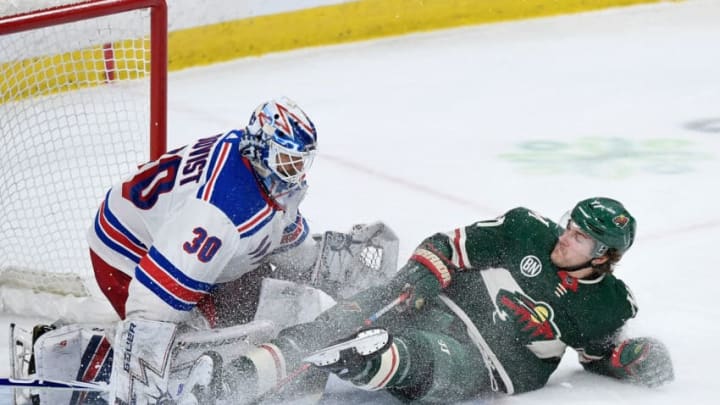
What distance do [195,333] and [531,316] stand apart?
0.79 meters

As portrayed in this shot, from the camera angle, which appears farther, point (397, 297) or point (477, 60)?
point (477, 60)

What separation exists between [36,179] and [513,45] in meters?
3.48

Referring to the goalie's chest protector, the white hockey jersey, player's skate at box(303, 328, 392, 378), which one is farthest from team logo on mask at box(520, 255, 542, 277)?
the white hockey jersey

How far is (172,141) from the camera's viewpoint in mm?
4906

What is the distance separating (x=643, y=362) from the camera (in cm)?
288

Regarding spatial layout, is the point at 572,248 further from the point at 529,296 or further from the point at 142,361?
the point at 142,361

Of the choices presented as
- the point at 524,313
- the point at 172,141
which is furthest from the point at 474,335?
the point at 172,141

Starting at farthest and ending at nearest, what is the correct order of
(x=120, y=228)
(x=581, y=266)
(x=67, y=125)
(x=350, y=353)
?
(x=67, y=125) → (x=120, y=228) → (x=581, y=266) → (x=350, y=353)

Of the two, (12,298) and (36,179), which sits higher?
(36,179)

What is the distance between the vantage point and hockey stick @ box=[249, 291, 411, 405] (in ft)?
8.43

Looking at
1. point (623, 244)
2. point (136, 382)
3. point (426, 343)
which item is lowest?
point (136, 382)

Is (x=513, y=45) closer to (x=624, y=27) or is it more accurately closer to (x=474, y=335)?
(x=624, y=27)

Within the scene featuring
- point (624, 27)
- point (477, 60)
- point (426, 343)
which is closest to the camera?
point (426, 343)

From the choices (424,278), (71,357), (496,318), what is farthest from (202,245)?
(496,318)
